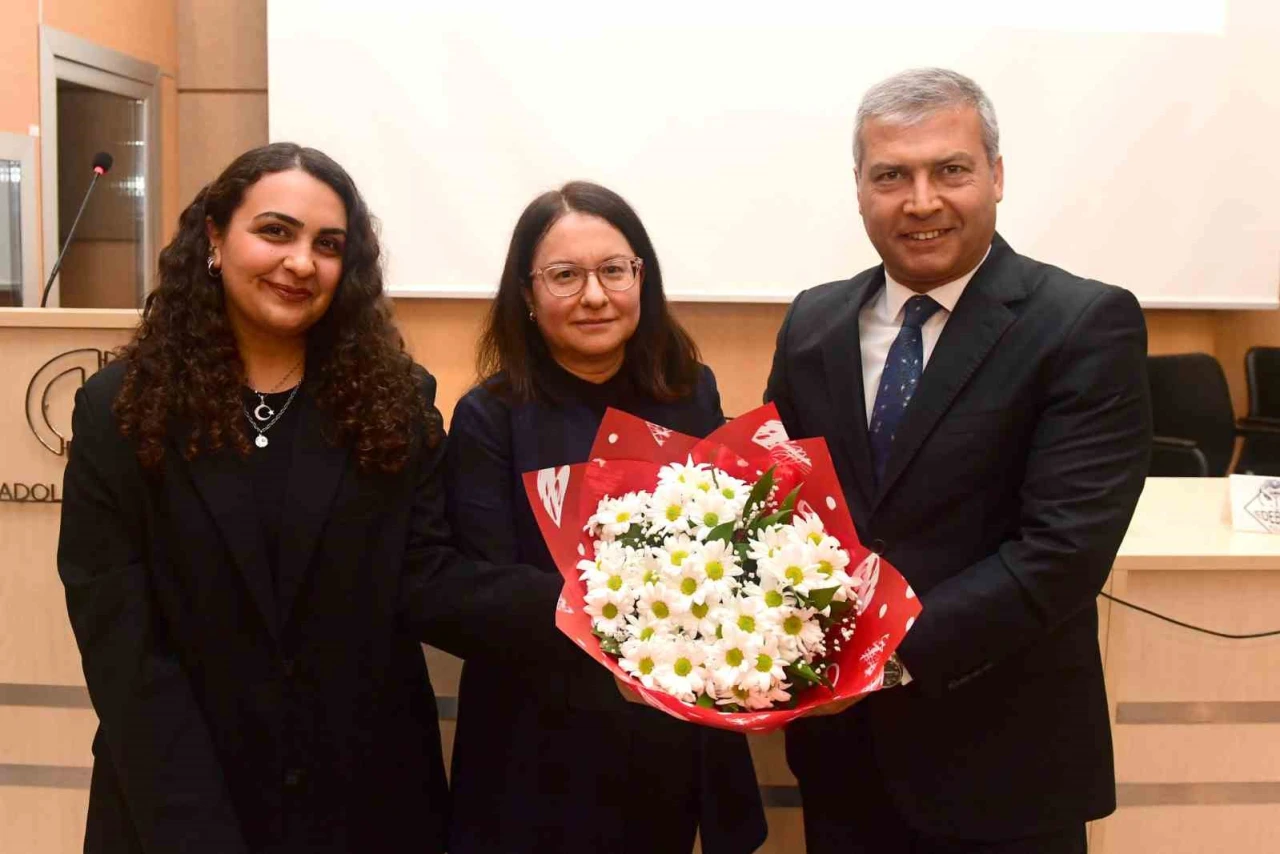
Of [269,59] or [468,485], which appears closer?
[468,485]

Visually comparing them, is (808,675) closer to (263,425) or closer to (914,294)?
(914,294)

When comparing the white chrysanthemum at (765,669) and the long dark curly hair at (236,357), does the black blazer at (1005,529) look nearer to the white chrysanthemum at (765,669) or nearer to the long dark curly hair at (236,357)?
the white chrysanthemum at (765,669)

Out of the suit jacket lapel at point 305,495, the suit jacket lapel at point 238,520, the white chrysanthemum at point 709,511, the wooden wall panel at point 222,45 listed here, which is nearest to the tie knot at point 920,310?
the white chrysanthemum at point 709,511

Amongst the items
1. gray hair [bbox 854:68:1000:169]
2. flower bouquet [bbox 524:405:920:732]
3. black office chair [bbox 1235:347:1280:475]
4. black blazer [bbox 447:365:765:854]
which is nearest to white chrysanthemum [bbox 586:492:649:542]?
flower bouquet [bbox 524:405:920:732]

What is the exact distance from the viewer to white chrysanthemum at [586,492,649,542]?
138 cm

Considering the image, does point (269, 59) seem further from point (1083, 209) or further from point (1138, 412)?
point (1138, 412)

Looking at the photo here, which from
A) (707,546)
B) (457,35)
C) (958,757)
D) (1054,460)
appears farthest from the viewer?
(457,35)

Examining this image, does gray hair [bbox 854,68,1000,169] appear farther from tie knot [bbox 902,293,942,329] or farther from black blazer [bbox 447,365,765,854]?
black blazer [bbox 447,365,765,854]

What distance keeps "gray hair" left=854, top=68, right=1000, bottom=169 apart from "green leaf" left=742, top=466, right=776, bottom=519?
585 mm

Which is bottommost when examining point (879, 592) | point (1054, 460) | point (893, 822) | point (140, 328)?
point (893, 822)

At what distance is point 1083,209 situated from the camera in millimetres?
4656

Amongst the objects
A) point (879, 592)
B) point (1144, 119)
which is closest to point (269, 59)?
point (1144, 119)

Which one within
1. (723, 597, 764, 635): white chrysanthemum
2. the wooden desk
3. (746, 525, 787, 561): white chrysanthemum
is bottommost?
the wooden desk

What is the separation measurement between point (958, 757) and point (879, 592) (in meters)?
0.38
